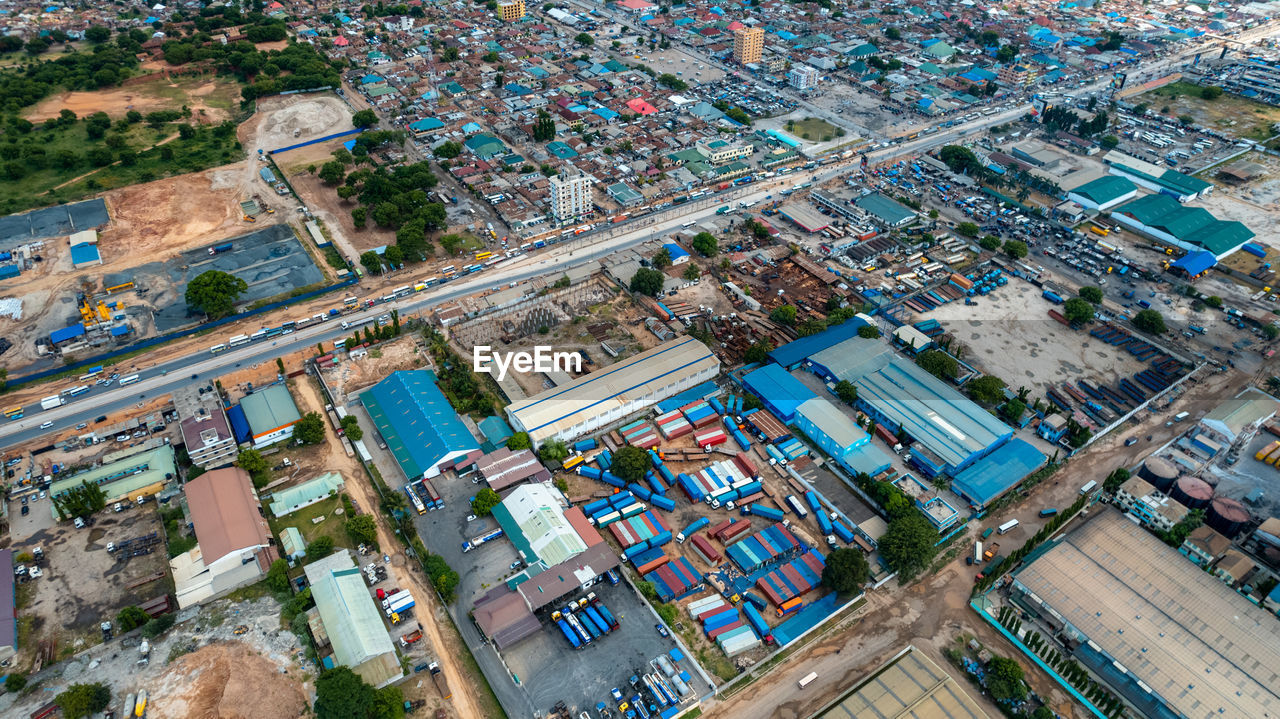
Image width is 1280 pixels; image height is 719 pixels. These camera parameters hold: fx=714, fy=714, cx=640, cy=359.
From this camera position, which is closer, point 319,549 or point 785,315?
point 319,549

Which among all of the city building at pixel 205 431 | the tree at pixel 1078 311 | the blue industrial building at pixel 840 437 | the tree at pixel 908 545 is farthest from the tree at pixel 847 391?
the city building at pixel 205 431

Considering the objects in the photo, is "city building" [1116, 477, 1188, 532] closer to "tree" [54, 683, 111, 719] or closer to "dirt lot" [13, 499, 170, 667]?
"dirt lot" [13, 499, 170, 667]

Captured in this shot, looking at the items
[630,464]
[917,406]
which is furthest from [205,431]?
[917,406]

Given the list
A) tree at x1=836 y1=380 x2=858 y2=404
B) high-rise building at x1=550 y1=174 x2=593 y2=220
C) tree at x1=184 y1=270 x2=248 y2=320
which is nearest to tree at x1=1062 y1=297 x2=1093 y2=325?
tree at x1=836 y1=380 x2=858 y2=404

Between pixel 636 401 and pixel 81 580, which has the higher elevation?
pixel 636 401

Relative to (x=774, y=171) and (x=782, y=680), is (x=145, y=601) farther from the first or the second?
(x=774, y=171)

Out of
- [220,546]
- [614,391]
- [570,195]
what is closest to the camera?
[220,546]

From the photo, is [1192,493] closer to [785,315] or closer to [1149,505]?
[1149,505]

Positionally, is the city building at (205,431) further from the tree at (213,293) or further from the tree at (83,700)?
the tree at (83,700)
